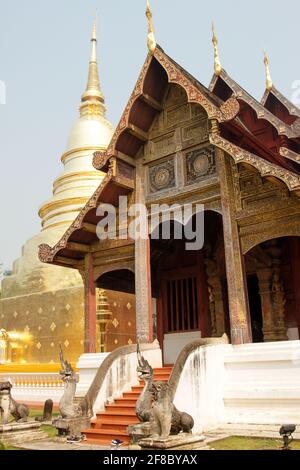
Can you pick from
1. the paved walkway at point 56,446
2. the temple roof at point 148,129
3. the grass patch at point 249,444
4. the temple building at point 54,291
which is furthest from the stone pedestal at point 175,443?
the temple building at point 54,291

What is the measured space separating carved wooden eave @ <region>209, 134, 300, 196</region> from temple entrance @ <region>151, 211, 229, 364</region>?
10.7 feet

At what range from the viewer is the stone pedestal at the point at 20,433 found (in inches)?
290

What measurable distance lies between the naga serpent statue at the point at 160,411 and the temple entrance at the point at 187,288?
4.91m

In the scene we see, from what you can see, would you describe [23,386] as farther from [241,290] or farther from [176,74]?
[176,74]

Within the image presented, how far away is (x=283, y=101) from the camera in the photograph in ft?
45.7

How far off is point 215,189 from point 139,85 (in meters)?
2.69

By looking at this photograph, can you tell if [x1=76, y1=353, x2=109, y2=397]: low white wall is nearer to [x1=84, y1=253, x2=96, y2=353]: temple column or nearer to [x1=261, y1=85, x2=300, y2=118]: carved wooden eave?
[x1=84, y1=253, x2=96, y2=353]: temple column

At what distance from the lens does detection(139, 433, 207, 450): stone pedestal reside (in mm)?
5594

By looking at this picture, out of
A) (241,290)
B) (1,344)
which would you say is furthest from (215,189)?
(1,344)

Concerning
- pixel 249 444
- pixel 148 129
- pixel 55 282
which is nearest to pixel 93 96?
pixel 55 282

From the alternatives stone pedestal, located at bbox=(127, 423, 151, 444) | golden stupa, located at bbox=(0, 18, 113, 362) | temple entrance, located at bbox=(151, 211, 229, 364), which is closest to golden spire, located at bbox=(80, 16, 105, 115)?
golden stupa, located at bbox=(0, 18, 113, 362)

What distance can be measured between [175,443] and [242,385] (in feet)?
8.13

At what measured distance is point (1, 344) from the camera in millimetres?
16438

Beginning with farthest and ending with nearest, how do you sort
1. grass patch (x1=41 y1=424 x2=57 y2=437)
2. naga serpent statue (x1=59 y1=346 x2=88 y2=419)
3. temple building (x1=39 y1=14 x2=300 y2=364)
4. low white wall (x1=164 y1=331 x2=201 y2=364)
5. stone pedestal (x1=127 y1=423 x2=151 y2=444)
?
1. low white wall (x1=164 y1=331 x2=201 y2=364)
2. temple building (x1=39 y1=14 x2=300 y2=364)
3. grass patch (x1=41 y1=424 x2=57 y2=437)
4. naga serpent statue (x1=59 y1=346 x2=88 y2=419)
5. stone pedestal (x1=127 y1=423 x2=151 y2=444)
